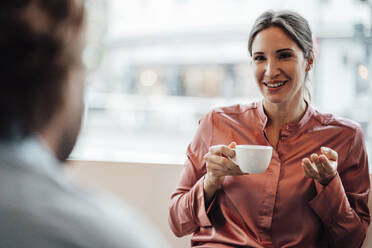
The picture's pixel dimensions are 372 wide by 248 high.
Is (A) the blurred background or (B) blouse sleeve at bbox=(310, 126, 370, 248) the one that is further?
(A) the blurred background

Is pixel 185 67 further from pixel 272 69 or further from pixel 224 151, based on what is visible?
pixel 224 151

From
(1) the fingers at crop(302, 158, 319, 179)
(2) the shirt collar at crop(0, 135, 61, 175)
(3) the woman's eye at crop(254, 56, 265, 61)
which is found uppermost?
(3) the woman's eye at crop(254, 56, 265, 61)

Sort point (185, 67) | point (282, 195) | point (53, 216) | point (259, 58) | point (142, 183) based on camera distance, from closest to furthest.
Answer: point (53, 216)
point (282, 195)
point (259, 58)
point (142, 183)
point (185, 67)

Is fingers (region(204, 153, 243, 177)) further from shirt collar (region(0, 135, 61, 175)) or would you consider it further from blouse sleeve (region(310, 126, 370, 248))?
shirt collar (region(0, 135, 61, 175))

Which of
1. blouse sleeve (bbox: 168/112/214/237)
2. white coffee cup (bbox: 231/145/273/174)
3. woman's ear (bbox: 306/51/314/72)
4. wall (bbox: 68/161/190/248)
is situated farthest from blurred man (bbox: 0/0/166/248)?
wall (bbox: 68/161/190/248)

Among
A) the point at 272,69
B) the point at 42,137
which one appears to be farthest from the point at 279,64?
the point at 42,137

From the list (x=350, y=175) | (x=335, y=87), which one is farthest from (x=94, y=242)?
(x=335, y=87)

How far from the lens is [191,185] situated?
4.49ft

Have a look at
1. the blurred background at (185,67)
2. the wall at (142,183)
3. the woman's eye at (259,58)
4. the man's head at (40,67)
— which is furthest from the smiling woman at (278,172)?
Result: the blurred background at (185,67)

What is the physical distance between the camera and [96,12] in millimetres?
473

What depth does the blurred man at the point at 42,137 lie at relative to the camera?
335mm

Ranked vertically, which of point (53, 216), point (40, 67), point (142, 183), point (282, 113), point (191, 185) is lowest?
point (142, 183)

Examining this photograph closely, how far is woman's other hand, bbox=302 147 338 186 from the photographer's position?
43.3 inches

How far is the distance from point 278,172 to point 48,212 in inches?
40.0
